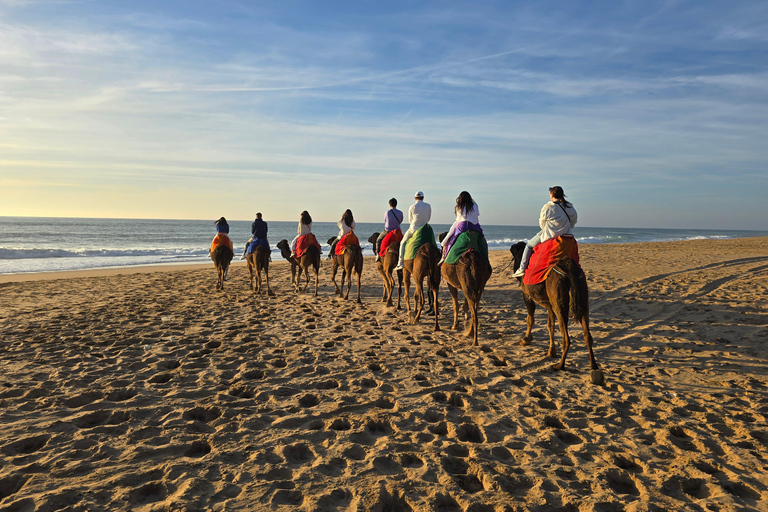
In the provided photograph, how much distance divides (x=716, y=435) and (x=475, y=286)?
3.48 m

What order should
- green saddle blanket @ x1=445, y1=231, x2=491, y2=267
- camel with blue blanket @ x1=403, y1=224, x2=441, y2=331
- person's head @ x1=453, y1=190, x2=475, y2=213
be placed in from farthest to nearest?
camel with blue blanket @ x1=403, y1=224, x2=441, y2=331
person's head @ x1=453, y1=190, x2=475, y2=213
green saddle blanket @ x1=445, y1=231, x2=491, y2=267

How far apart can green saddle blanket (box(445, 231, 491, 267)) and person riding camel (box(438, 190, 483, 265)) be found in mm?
130

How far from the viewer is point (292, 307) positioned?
9.62 metres

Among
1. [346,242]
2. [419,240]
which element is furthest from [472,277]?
[346,242]

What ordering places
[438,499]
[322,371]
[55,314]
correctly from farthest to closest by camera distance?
[55,314] → [322,371] → [438,499]

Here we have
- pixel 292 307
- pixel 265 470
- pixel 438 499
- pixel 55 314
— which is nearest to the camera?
pixel 438 499

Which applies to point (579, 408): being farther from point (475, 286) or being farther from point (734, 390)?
point (475, 286)

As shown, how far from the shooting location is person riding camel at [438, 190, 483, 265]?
7145mm

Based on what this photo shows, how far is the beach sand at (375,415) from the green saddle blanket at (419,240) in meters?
1.50

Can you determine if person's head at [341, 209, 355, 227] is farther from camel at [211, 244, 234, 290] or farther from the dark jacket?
camel at [211, 244, 234, 290]

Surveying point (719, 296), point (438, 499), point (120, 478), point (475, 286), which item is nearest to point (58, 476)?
point (120, 478)

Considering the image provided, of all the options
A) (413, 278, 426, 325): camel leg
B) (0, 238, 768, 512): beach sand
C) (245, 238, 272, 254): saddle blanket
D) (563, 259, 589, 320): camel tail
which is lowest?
(0, 238, 768, 512): beach sand

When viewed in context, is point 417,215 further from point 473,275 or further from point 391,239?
point 473,275

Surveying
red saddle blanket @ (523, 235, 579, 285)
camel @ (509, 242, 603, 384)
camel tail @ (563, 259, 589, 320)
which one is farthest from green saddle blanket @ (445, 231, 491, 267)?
camel tail @ (563, 259, 589, 320)
